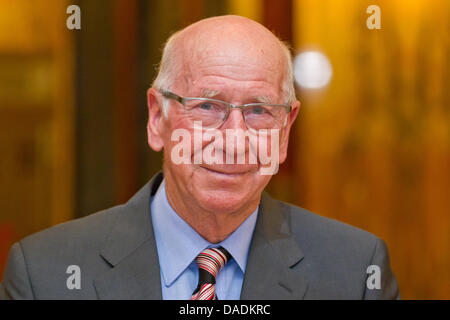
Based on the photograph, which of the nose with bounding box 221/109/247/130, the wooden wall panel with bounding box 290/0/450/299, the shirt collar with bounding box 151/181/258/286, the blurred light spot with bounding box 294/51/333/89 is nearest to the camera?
the nose with bounding box 221/109/247/130

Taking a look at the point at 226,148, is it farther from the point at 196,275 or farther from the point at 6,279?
the point at 6,279

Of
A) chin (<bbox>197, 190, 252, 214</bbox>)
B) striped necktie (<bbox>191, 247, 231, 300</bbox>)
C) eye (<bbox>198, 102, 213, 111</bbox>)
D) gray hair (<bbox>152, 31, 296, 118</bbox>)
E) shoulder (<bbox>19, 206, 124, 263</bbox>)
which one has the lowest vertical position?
striped necktie (<bbox>191, 247, 231, 300</bbox>)

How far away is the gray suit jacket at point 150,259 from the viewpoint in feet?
4.87

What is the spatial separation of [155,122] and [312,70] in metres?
0.76

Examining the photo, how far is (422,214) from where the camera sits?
7.32ft

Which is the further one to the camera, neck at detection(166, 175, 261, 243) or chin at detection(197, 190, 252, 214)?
neck at detection(166, 175, 261, 243)

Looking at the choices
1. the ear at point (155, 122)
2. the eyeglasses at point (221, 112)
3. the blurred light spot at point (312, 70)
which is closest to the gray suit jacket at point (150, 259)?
the ear at point (155, 122)

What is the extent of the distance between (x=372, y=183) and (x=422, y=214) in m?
0.24

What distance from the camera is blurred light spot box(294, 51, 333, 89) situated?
201cm

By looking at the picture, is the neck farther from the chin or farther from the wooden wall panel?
the wooden wall panel

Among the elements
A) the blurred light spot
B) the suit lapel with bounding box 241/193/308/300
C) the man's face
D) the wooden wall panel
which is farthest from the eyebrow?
the wooden wall panel

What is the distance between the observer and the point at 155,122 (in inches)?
64.6
